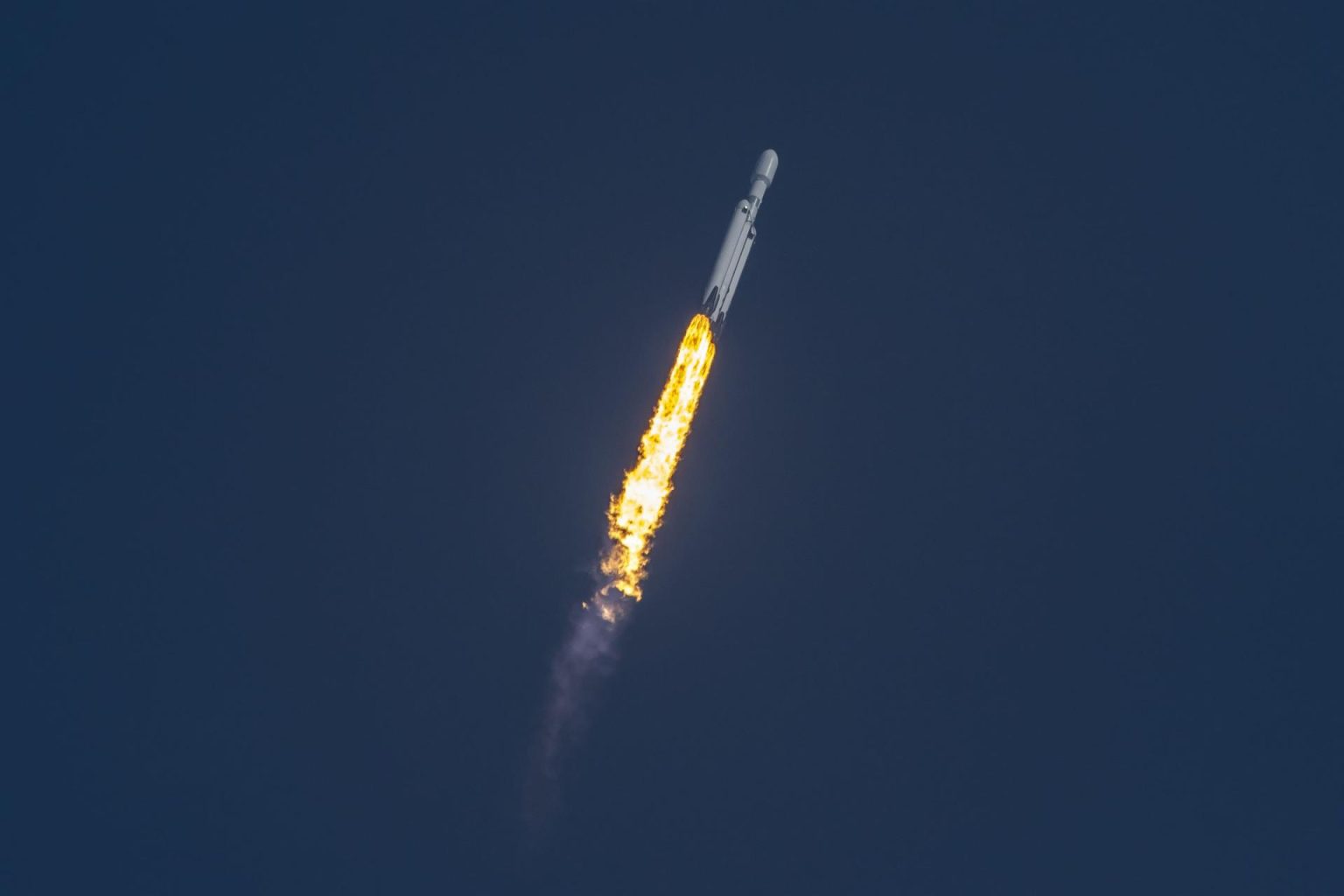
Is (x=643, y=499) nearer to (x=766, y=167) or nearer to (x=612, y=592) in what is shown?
(x=612, y=592)

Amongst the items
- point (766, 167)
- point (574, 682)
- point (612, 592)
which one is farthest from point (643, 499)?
point (766, 167)

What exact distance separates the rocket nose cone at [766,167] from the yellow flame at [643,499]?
29.7ft

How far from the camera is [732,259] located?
197 ft

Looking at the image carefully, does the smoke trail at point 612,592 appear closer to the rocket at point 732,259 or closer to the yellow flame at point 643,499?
the yellow flame at point 643,499

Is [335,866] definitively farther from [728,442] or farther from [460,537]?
[728,442]

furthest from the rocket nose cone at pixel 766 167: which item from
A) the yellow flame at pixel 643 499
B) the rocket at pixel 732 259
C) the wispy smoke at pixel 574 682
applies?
the wispy smoke at pixel 574 682

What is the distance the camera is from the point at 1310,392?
224ft

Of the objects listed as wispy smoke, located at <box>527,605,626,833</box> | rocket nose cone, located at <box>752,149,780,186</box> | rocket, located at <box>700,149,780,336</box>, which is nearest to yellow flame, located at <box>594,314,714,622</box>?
wispy smoke, located at <box>527,605,626,833</box>

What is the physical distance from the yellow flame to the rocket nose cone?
9.05 metres

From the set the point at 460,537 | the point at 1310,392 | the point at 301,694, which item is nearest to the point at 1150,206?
the point at 1310,392

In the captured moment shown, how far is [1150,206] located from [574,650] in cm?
4246

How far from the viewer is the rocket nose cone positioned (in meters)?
62.4

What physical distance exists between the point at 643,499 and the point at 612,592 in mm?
5409

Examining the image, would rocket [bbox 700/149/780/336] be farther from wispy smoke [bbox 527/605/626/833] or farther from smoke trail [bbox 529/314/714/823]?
wispy smoke [bbox 527/605/626/833]
